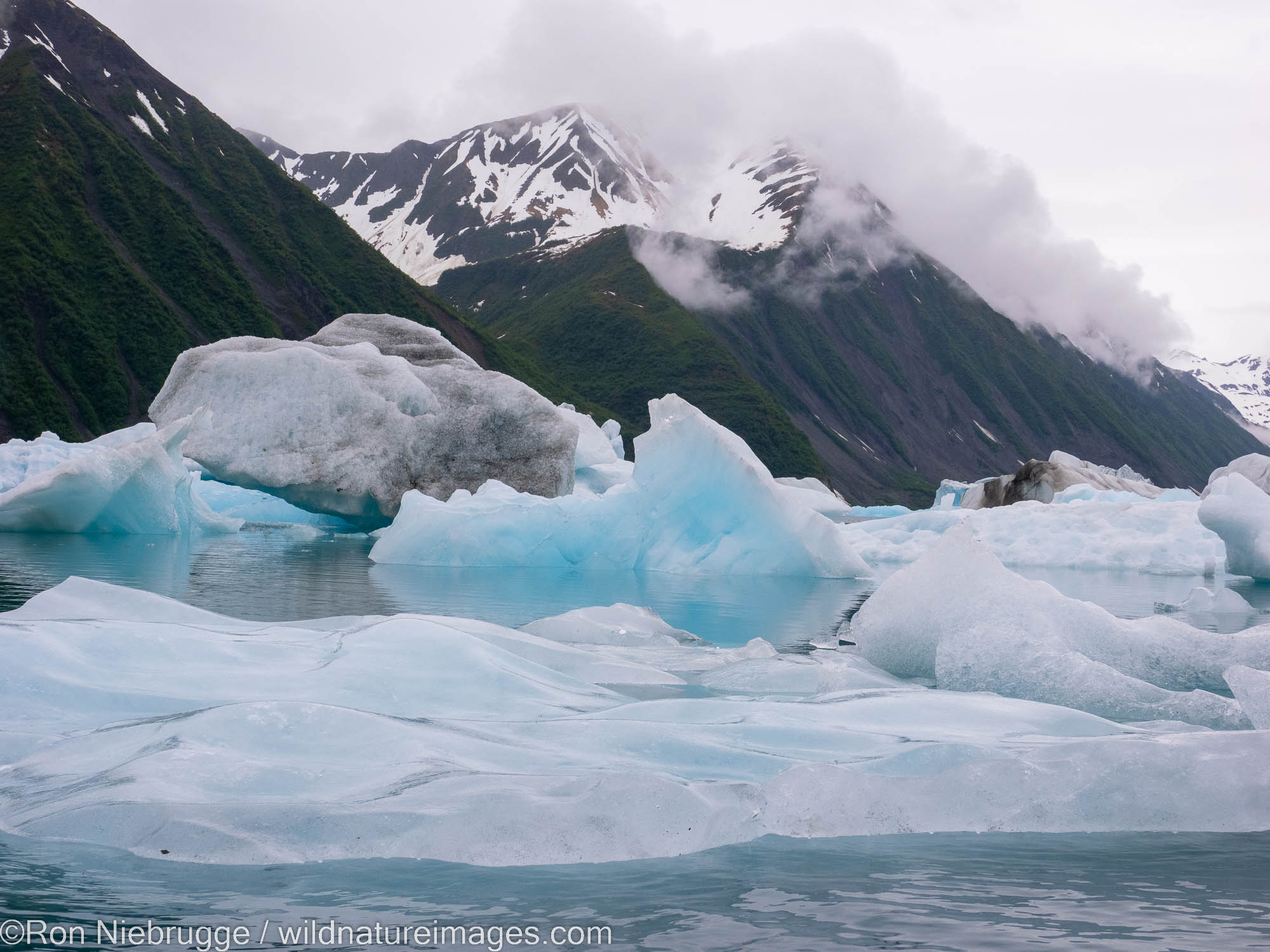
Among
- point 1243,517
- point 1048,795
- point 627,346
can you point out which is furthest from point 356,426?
point 627,346

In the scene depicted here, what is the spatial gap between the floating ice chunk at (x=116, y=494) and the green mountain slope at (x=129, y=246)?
1248 inches

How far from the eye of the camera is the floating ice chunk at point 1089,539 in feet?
66.7

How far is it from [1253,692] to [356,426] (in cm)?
1688

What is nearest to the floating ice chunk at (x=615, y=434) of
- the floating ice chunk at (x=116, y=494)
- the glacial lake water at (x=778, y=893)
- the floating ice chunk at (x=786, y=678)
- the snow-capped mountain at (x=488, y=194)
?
the floating ice chunk at (x=116, y=494)

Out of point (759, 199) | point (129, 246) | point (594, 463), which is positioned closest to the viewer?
point (594, 463)

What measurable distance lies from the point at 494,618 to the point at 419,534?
272 inches

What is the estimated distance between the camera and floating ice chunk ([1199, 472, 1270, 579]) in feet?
54.6

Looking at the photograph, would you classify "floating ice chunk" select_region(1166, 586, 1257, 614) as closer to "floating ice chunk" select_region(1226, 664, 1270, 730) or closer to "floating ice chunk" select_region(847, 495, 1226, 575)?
"floating ice chunk" select_region(847, 495, 1226, 575)

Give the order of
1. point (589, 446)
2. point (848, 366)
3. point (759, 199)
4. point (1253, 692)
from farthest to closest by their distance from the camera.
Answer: point (759, 199) → point (848, 366) → point (589, 446) → point (1253, 692)

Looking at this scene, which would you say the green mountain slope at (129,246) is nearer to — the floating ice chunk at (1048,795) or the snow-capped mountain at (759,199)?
the floating ice chunk at (1048,795)

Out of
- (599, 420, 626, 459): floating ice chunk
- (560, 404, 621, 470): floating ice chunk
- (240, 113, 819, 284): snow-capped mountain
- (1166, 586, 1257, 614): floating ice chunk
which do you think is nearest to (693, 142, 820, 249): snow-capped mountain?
(240, 113, 819, 284): snow-capped mountain

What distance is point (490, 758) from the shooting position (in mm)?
3875

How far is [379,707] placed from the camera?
471 cm

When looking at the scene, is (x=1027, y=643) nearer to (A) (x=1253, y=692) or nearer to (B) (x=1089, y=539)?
(A) (x=1253, y=692)
